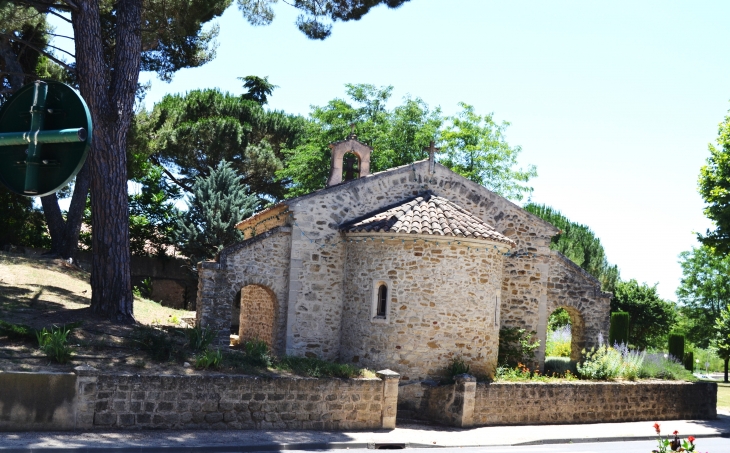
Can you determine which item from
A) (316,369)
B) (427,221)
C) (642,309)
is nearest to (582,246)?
(642,309)

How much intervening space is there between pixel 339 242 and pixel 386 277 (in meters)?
2.01

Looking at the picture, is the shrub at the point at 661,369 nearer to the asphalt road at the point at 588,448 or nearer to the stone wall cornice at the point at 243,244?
the asphalt road at the point at 588,448

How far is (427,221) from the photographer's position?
721 inches

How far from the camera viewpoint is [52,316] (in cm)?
1730

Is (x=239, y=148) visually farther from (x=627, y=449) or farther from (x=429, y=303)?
(x=627, y=449)

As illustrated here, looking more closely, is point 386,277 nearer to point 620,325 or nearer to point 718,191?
point 718,191

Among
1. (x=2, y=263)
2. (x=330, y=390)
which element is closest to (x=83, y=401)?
(x=330, y=390)

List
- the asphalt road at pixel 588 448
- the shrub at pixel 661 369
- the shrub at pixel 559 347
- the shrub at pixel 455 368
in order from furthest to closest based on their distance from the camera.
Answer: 1. the shrub at pixel 559 347
2. the shrub at pixel 661 369
3. the shrub at pixel 455 368
4. the asphalt road at pixel 588 448

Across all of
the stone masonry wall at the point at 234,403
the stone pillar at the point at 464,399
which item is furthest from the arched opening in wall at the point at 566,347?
the stone masonry wall at the point at 234,403

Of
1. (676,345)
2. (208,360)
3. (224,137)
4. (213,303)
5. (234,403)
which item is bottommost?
(234,403)

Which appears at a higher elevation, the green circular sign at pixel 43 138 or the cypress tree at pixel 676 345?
the green circular sign at pixel 43 138

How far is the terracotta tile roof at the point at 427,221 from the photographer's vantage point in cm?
1789

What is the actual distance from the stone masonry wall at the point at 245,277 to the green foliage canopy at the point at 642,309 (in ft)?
86.9

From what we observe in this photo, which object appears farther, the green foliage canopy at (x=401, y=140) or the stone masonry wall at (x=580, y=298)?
the green foliage canopy at (x=401, y=140)
